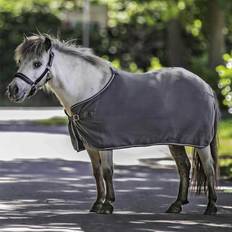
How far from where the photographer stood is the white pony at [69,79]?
1149 cm

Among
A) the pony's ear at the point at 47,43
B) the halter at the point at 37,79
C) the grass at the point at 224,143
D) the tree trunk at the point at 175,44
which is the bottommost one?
the tree trunk at the point at 175,44

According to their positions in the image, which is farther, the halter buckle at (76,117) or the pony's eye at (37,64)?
the halter buckle at (76,117)

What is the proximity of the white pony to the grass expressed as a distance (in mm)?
5676

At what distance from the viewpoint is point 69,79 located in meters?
11.7

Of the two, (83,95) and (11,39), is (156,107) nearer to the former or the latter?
(83,95)

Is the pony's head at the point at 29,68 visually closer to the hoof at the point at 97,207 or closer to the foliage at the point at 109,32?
the hoof at the point at 97,207

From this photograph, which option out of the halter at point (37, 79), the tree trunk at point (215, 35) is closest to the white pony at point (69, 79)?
the halter at point (37, 79)

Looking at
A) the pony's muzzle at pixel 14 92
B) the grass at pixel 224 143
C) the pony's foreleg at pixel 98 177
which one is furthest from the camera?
the grass at pixel 224 143

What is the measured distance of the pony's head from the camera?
37.6ft

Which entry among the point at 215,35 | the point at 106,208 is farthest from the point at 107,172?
the point at 215,35

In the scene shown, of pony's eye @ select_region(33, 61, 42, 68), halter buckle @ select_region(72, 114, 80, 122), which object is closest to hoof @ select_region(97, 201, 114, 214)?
halter buckle @ select_region(72, 114, 80, 122)

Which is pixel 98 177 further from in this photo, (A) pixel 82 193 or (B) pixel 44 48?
(A) pixel 82 193

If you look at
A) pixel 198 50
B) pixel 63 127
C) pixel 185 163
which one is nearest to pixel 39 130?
pixel 63 127

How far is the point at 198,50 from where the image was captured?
50375mm
